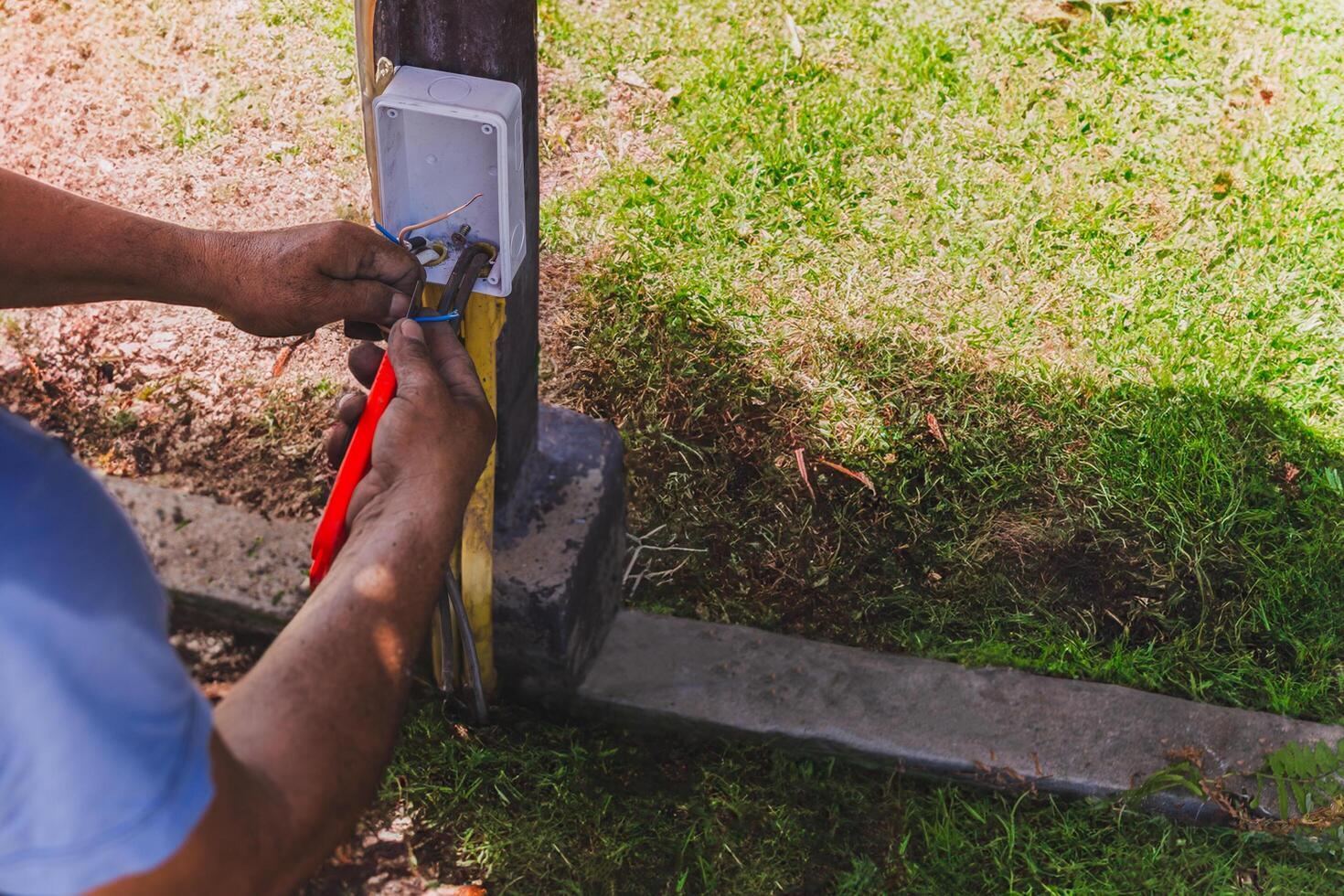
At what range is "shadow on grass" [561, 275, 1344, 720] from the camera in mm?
2641

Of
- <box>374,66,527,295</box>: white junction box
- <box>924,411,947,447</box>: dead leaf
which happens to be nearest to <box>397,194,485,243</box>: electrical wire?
<box>374,66,527,295</box>: white junction box

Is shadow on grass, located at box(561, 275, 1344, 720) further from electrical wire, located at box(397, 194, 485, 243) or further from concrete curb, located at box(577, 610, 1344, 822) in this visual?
electrical wire, located at box(397, 194, 485, 243)

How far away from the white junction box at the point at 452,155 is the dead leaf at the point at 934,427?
1539 millimetres

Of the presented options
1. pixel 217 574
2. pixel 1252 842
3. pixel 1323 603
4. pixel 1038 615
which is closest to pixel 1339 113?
pixel 1323 603

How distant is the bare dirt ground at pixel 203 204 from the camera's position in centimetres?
278

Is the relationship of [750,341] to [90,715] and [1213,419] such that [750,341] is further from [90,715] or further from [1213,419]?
[90,715]

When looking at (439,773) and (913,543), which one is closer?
(439,773)

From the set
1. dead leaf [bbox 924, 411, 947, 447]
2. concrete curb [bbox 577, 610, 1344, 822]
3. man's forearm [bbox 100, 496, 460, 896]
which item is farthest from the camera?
dead leaf [bbox 924, 411, 947, 447]

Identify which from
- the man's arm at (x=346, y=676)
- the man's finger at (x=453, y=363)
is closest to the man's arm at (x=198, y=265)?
the man's finger at (x=453, y=363)

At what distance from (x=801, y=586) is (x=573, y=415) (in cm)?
72

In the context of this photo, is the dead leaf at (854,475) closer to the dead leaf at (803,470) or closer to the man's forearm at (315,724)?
the dead leaf at (803,470)

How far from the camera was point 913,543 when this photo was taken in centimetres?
275

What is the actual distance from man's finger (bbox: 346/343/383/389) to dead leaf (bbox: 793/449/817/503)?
1363 millimetres

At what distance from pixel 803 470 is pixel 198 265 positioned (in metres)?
1.57
